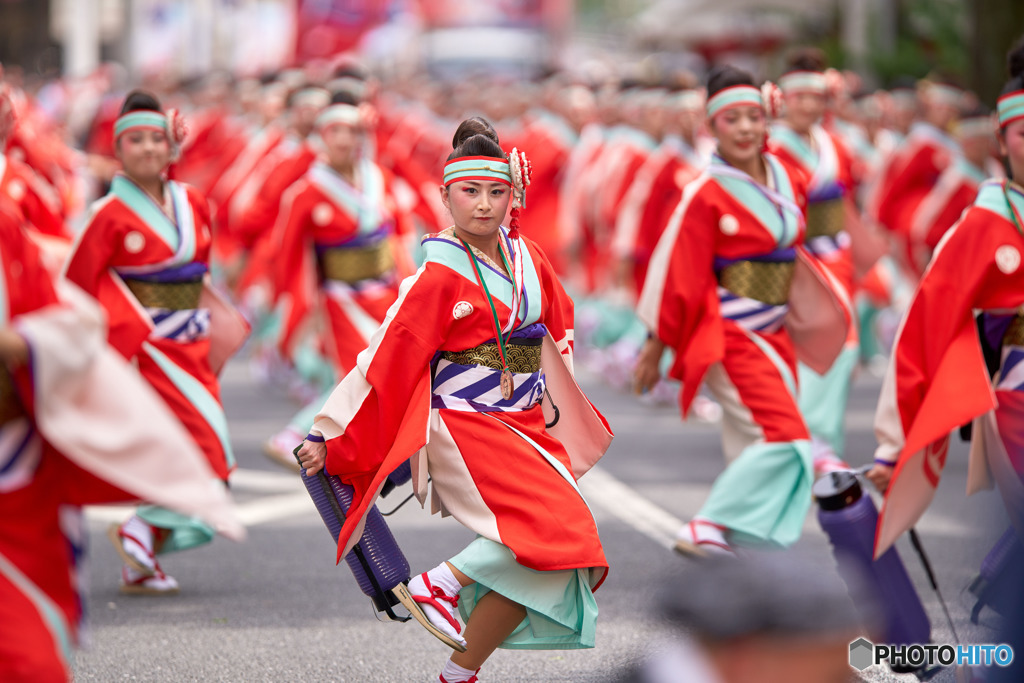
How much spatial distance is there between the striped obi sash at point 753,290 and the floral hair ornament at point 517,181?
1797 mm

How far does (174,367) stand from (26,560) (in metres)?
2.78

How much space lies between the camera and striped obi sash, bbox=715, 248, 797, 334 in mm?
6082

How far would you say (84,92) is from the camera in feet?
62.4

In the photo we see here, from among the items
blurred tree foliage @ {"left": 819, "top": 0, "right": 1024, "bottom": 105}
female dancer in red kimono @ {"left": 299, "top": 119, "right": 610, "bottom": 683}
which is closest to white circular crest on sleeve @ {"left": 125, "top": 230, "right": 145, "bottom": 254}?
female dancer in red kimono @ {"left": 299, "top": 119, "right": 610, "bottom": 683}

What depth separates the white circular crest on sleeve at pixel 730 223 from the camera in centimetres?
604

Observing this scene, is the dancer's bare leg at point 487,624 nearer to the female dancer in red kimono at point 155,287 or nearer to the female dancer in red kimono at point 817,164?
the female dancer in red kimono at point 155,287

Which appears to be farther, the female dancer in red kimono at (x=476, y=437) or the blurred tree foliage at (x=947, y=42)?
the blurred tree foliage at (x=947, y=42)

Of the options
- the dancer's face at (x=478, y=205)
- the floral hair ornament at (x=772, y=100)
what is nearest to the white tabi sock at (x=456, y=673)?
the dancer's face at (x=478, y=205)

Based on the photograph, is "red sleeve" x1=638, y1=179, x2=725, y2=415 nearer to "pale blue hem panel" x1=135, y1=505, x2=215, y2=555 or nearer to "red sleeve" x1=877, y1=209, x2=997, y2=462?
"red sleeve" x1=877, y1=209, x2=997, y2=462

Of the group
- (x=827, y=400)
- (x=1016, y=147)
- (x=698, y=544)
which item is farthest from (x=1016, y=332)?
(x=827, y=400)

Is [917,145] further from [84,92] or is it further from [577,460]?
[84,92]

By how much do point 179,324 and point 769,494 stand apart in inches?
91.6

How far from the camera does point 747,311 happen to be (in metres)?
6.08

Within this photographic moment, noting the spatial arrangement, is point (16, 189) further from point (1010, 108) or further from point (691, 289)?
point (1010, 108)
